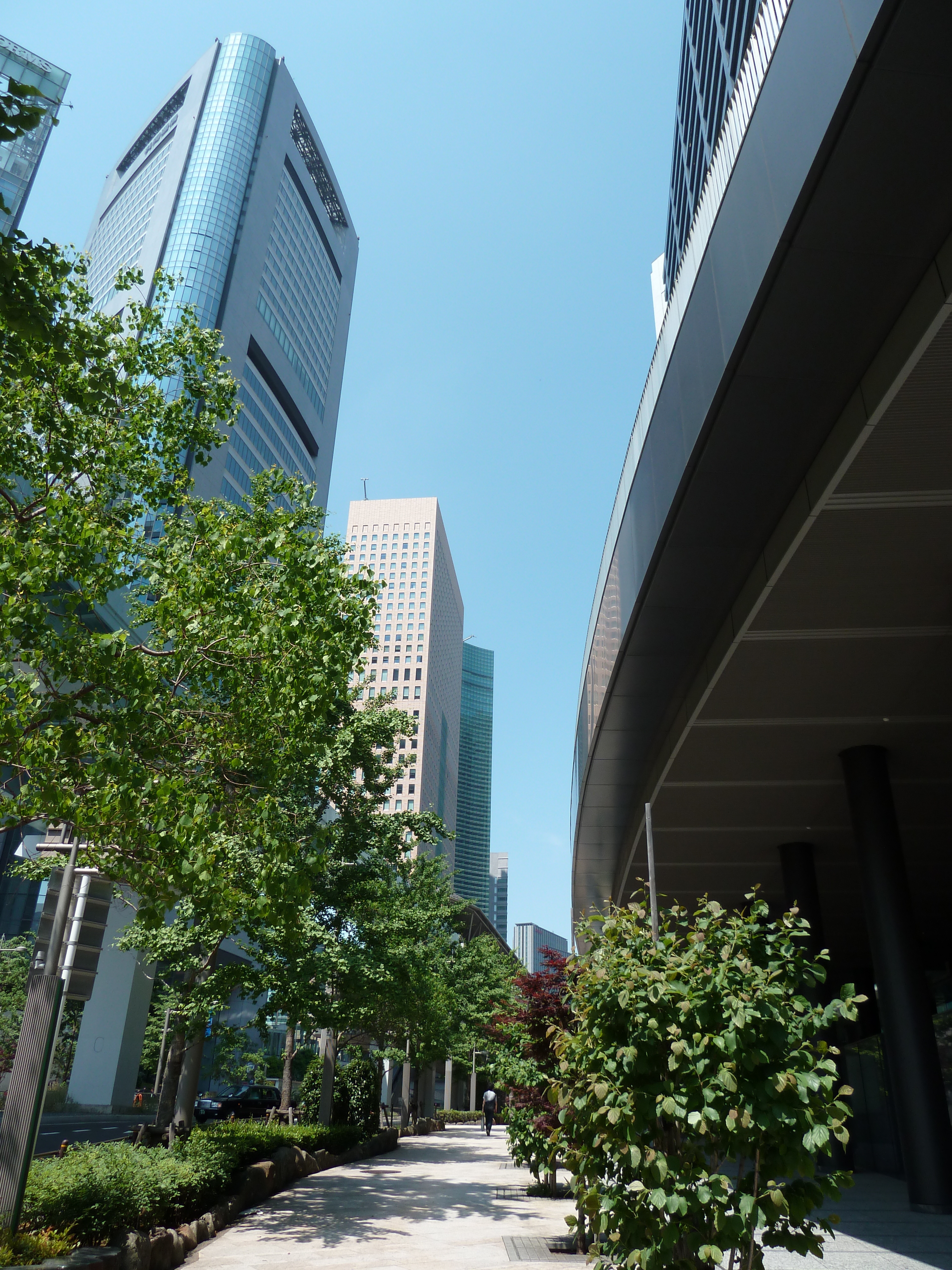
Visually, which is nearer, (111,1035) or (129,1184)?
(129,1184)

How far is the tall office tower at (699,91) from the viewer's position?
2028 cm

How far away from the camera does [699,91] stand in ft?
86.6

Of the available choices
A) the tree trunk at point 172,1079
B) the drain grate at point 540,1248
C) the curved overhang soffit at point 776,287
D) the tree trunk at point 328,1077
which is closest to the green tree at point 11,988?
the tree trunk at point 328,1077

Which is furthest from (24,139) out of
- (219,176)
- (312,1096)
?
(312,1096)

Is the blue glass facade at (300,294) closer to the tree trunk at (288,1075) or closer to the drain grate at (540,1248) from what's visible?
the tree trunk at (288,1075)

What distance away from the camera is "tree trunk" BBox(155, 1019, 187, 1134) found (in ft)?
46.8

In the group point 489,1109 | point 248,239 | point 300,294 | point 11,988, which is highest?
point 300,294

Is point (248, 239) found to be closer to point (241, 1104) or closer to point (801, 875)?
point (241, 1104)

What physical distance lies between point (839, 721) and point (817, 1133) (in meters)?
9.78

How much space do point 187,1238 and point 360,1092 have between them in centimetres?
1916

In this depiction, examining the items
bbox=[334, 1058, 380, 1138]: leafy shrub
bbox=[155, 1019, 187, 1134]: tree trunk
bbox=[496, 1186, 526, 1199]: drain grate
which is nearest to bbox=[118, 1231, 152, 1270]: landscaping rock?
bbox=[155, 1019, 187, 1134]: tree trunk

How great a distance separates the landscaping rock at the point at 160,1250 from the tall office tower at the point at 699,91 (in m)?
16.4

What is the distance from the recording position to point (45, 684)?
794 centimetres

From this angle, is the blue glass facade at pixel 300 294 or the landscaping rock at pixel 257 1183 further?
the blue glass facade at pixel 300 294
